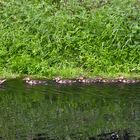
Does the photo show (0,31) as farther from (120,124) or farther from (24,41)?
(120,124)

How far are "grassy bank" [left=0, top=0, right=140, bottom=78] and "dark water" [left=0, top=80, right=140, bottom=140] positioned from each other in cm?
85

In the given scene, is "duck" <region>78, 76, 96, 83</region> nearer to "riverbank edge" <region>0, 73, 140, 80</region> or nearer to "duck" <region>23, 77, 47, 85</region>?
"riverbank edge" <region>0, 73, 140, 80</region>

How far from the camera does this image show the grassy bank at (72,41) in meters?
11.4

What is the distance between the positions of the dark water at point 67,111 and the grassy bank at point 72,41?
85 centimetres

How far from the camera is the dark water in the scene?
7867 millimetres

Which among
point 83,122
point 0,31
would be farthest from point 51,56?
point 83,122

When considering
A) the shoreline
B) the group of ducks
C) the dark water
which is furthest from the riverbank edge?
the dark water

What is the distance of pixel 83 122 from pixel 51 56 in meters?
3.65

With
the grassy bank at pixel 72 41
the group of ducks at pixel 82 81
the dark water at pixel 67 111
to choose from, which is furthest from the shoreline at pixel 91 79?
the dark water at pixel 67 111

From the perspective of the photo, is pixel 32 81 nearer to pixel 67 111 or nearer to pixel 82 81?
pixel 82 81

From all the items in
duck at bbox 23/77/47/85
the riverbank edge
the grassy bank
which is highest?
the grassy bank

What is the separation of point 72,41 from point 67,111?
10.7 feet

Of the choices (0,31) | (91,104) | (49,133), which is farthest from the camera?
(0,31)

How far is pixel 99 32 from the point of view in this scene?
12016mm
